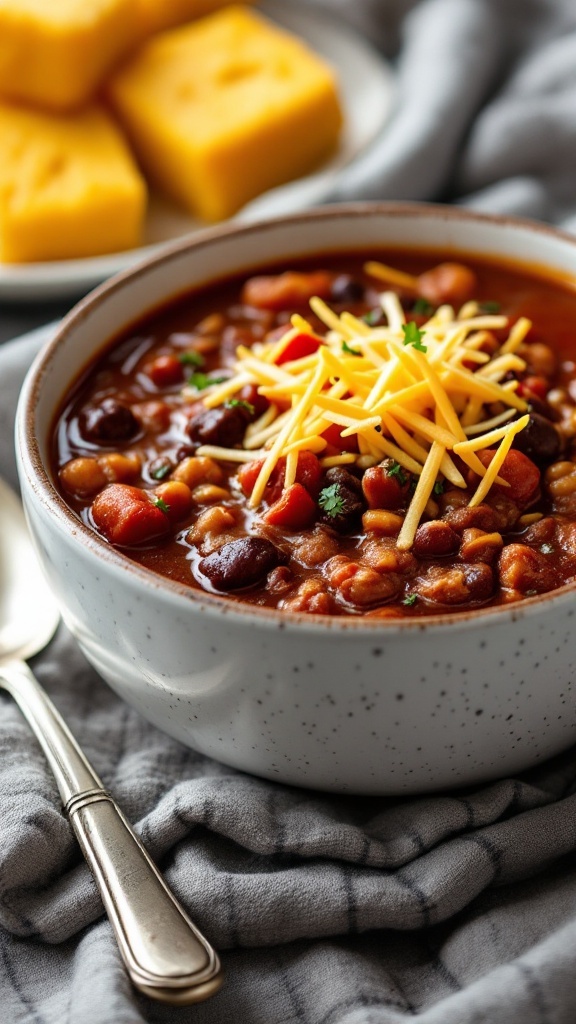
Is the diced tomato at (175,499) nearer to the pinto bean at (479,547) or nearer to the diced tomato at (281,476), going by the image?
the diced tomato at (281,476)

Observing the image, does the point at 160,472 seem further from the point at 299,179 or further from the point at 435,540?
the point at 299,179

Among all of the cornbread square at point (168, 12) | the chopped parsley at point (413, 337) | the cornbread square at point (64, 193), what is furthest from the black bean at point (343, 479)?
the cornbread square at point (168, 12)

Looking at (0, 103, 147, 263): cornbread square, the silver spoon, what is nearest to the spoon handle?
the silver spoon

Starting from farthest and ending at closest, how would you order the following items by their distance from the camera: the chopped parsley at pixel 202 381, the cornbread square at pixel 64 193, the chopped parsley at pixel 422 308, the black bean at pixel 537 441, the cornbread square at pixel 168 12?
the cornbread square at pixel 168 12 → the cornbread square at pixel 64 193 → the chopped parsley at pixel 422 308 → the chopped parsley at pixel 202 381 → the black bean at pixel 537 441

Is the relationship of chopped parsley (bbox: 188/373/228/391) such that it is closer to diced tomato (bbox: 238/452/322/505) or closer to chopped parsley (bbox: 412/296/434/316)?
diced tomato (bbox: 238/452/322/505)

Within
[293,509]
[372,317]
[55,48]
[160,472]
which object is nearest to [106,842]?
[293,509]

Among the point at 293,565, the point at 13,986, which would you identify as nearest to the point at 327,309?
the point at 293,565

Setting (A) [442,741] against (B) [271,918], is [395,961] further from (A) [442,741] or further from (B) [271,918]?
(A) [442,741]
